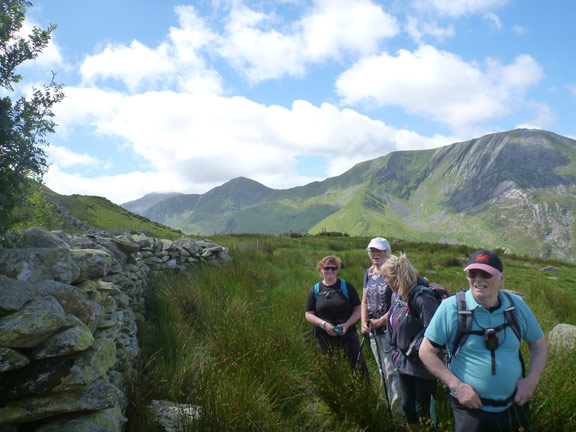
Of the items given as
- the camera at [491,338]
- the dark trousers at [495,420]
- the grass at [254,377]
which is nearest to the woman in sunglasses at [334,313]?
the grass at [254,377]

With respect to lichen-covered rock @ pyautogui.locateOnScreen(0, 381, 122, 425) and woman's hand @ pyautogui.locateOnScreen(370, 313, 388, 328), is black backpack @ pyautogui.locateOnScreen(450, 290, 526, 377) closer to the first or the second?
woman's hand @ pyautogui.locateOnScreen(370, 313, 388, 328)

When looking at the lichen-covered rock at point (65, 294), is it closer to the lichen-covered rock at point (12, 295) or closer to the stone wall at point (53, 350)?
the stone wall at point (53, 350)

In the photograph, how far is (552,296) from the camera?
8.46m

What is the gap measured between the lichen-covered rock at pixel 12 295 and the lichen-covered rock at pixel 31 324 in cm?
4

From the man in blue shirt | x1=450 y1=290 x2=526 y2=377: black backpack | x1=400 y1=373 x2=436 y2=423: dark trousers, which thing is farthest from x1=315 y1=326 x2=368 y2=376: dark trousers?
x1=450 y1=290 x2=526 y2=377: black backpack

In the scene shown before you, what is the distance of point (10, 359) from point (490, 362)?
336cm

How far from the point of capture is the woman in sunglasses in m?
4.18

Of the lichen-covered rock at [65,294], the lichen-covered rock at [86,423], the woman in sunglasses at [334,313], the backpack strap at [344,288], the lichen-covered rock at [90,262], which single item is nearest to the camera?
the lichen-covered rock at [86,423]

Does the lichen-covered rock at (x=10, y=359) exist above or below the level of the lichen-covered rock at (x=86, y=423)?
above

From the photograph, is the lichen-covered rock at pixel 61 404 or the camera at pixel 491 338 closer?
the lichen-covered rock at pixel 61 404

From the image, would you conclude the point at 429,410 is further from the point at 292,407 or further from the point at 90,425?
the point at 90,425

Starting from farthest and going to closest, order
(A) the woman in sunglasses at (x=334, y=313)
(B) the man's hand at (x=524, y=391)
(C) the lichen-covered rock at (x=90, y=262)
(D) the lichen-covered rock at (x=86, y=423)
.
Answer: (A) the woman in sunglasses at (x=334, y=313) → (C) the lichen-covered rock at (x=90, y=262) → (B) the man's hand at (x=524, y=391) → (D) the lichen-covered rock at (x=86, y=423)

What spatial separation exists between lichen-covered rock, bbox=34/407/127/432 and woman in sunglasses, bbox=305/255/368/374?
8.61 ft

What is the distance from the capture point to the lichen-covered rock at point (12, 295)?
2.06 metres
